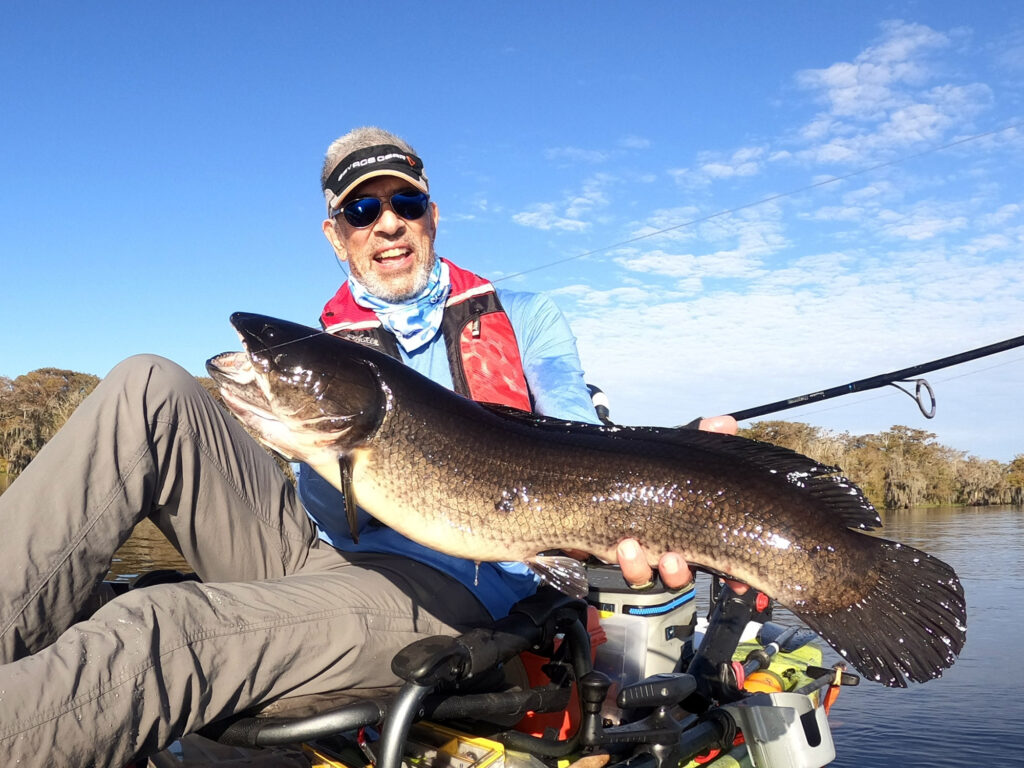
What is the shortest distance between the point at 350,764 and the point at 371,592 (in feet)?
2.12

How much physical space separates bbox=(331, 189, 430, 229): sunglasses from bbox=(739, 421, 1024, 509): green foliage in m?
35.5

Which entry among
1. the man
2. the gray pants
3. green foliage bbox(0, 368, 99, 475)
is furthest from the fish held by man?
green foliage bbox(0, 368, 99, 475)

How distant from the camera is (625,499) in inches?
109

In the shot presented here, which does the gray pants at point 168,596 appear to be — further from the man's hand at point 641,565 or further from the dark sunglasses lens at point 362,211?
the dark sunglasses lens at point 362,211

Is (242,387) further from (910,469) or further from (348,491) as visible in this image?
(910,469)

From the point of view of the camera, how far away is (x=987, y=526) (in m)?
28.5

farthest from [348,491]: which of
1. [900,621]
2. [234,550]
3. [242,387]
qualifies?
[900,621]

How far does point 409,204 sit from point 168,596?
227 cm

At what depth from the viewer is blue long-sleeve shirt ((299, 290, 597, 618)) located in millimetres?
3451

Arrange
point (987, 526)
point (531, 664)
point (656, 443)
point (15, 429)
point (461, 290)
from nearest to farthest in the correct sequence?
point (656, 443) → point (531, 664) → point (461, 290) → point (987, 526) → point (15, 429)

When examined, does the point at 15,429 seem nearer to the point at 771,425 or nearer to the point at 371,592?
the point at 771,425

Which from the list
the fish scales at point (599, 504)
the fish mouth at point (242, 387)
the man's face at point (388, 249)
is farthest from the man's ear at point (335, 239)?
the fish scales at point (599, 504)

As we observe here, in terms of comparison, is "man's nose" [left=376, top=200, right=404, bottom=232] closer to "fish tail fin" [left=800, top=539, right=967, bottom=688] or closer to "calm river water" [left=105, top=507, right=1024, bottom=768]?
"calm river water" [left=105, top=507, right=1024, bottom=768]

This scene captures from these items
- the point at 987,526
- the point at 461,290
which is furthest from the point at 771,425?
the point at 461,290
